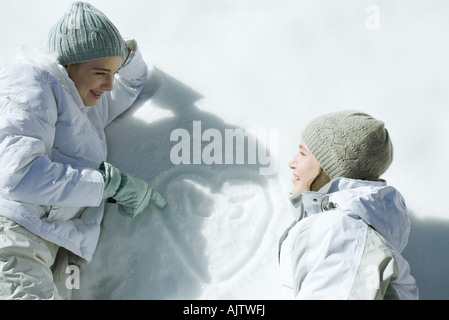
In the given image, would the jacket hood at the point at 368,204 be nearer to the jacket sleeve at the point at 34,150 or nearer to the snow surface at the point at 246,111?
the snow surface at the point at 246,111

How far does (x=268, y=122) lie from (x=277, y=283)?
0.75 metres

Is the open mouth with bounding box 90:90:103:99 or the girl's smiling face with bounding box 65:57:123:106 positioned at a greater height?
the girl's smiling face with bounding box 65:57:123:106

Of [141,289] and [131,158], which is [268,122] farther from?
[141,289]

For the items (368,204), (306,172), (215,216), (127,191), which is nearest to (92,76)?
(127,191)

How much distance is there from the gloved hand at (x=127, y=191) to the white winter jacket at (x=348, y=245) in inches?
23.9

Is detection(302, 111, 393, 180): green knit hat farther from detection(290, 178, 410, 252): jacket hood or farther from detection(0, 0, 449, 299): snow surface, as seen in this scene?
detection(0, 0, 449, 299): snow surface

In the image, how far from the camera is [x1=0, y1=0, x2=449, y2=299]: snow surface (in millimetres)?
2084

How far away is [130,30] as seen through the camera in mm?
2879

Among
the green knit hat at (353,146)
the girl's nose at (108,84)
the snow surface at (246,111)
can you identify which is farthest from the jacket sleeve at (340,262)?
the girl's nose at (108,84)

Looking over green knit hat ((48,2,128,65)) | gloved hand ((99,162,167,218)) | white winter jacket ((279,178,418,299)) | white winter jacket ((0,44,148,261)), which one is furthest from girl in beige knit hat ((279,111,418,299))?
green knit hat ((48,2,128,65))

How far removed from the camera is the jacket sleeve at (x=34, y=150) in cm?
183

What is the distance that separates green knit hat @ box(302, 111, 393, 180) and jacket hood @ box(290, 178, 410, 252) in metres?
0.04

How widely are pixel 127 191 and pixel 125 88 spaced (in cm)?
58
